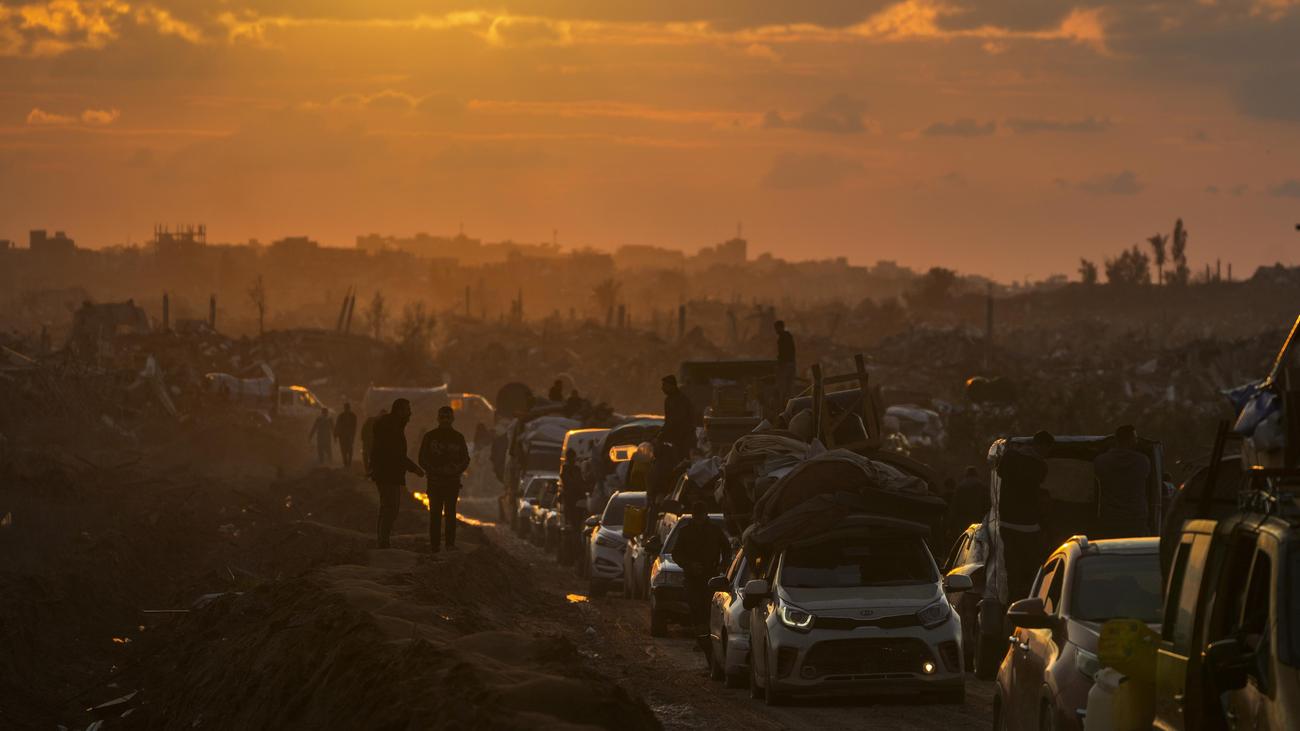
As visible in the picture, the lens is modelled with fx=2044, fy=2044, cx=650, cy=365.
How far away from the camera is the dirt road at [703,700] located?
1658 centimetres

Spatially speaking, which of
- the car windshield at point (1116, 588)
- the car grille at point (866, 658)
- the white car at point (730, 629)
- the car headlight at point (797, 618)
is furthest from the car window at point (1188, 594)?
the white car at point (730, 629)

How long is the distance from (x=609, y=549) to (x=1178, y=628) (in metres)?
21.3

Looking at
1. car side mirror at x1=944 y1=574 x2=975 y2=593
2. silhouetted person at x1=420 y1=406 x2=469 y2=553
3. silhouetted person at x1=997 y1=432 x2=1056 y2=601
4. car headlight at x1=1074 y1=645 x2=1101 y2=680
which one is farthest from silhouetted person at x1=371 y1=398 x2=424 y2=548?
car headlight at x1=1074 y1=645 x2=1101 y2=680

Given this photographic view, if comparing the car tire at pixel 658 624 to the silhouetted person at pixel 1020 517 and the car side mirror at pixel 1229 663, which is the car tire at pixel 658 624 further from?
the car side mirror at pixel 1229 663

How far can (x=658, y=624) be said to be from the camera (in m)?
24.2

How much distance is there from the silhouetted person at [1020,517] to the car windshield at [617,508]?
37.2ft

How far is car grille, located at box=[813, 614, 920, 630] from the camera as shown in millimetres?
17344

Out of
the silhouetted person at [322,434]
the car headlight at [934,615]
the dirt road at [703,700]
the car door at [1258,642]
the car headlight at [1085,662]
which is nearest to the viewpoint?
the car door at [1258,642]

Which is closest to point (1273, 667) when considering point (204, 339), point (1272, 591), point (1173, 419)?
point (1272, 591)

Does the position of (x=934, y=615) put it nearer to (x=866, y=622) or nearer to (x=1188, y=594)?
(x=866, y=622)

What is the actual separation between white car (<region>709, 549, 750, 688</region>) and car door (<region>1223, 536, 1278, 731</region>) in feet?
32.2

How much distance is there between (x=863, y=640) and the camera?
56.9 feet

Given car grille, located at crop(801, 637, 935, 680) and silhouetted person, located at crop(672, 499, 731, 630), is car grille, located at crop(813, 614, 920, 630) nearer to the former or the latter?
car grille, located at crop(801, 637, 935, 680)

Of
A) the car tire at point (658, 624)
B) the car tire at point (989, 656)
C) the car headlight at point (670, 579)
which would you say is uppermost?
the car headlight at point (670, 579)
